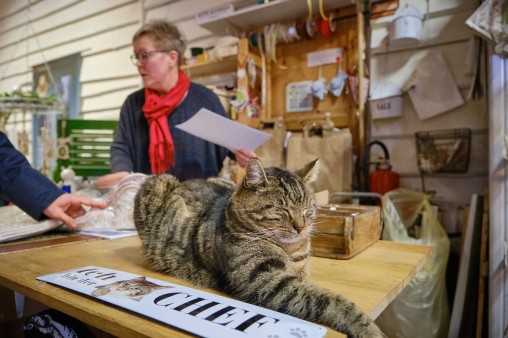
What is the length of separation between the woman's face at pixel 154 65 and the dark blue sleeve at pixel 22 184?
749mm

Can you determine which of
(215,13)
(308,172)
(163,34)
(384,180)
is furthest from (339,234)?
(215,13)

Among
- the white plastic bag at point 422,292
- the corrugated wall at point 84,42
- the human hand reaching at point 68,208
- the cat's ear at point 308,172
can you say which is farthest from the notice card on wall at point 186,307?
the corrugated wall at point 84,42

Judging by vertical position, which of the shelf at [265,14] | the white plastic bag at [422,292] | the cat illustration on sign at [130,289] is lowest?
the white plastic bag at [422,292]

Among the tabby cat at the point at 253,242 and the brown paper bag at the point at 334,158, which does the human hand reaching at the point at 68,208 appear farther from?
the brown paper bag at the point at 334,158

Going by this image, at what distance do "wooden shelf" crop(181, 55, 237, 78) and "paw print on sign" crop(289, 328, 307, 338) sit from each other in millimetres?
2205

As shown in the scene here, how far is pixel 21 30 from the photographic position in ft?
15.2

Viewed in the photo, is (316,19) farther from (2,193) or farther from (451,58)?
(2,193)

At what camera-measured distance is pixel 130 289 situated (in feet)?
1.99

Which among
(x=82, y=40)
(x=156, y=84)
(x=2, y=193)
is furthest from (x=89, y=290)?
(x=82, y=40)

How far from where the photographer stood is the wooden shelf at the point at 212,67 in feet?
8.22

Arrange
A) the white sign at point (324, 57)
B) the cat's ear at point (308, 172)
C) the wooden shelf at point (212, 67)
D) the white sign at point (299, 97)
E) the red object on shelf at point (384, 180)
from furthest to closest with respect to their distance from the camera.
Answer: the wooden shelf at point (212, 67) → the white sign at point (299, 97) → the white sign at point (324, 57) → the red object on shelf at point (384, 180) → the cat's ear at point (308, 172)

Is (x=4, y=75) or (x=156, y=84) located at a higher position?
(x=4, y=75)

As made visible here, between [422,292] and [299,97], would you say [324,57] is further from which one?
[422,292]

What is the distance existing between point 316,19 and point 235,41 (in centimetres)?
60
